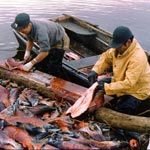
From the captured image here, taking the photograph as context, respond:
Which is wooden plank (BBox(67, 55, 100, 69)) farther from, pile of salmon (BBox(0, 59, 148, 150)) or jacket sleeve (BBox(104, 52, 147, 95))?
jacket sleeve (BBox(104, 52, 147, 95))

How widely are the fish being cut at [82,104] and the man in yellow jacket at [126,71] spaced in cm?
29

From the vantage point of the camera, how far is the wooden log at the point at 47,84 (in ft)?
31.2

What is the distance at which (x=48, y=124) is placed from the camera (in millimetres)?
8531

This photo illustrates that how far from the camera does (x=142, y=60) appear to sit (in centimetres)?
786

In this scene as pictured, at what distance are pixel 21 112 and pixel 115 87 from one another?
97.6 inches

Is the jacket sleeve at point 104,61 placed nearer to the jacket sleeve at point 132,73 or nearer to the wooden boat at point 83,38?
the jacket sleeve at point 132,73

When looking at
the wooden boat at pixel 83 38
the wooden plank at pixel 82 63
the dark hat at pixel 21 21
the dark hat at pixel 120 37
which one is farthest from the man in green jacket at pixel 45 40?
the dark hat at pixel 120 37

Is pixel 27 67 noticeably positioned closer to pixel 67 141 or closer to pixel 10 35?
pixel 67 141

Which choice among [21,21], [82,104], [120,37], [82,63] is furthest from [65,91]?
[120,37]

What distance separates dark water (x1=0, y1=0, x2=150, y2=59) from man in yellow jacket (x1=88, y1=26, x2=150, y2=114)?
8510mm

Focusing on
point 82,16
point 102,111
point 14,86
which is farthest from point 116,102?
point 82,16

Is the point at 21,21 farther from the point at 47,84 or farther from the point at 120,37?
the point at 120,37

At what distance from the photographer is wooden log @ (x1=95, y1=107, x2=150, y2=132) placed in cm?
823

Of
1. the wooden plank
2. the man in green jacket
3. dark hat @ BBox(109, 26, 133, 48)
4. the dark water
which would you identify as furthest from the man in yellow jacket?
the dark water
